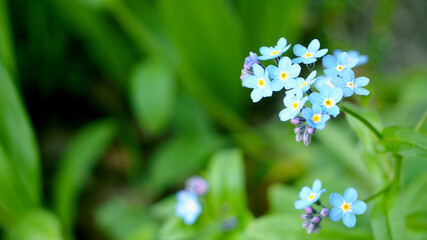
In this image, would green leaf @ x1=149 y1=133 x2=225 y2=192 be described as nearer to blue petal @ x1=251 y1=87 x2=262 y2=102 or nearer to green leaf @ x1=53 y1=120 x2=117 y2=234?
green leaf @ x1=53 y1=120 x2=117 y2=234

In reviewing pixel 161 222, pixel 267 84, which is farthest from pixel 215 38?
pixel 267 84

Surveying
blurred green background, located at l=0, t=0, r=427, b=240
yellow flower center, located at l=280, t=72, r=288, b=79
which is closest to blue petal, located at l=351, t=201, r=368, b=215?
yellow flower center, located at l=280, t=72, r=288, b=79

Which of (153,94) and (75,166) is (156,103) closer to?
(153,94)

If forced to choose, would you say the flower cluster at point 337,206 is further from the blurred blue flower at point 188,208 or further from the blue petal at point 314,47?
the blurred blue flower at point 188,208

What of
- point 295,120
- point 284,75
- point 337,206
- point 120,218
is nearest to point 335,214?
point 337,206

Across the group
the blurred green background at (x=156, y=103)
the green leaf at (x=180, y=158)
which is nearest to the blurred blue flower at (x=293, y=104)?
the blurred green background at (x=156, y=103)
